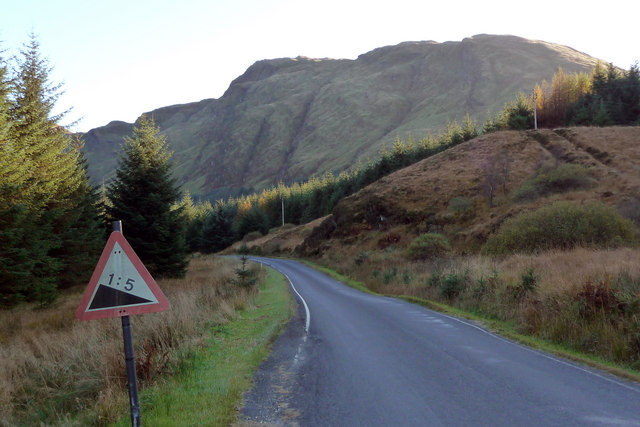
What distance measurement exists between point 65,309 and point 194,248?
84745 millimetres

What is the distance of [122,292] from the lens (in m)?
4.45

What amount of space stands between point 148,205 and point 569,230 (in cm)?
2415

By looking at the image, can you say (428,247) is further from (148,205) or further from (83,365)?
(83,365)

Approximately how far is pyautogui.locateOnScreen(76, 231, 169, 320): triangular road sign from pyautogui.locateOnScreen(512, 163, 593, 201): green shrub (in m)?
38.4

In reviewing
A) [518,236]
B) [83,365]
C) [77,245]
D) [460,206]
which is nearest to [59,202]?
[77,245]

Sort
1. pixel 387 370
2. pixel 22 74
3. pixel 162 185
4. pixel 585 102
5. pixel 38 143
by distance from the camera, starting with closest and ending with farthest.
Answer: pixel 387 370
pixel 38 143
pixel 22 74
pixel 162 185
pixel 585 102

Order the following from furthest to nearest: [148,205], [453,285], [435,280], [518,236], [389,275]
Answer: [148,205] → [389,275] → [518,236] → [435,280] → [453,285]

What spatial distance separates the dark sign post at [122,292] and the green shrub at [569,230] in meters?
21.1

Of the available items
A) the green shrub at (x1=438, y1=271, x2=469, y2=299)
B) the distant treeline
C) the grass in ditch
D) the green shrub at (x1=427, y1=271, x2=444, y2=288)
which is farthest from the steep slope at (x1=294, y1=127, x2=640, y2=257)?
the grass in ditch

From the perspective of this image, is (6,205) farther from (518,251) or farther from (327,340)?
(518,251)

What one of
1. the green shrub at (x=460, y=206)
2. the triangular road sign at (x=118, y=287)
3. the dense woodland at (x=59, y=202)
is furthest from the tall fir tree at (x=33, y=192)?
the green shrub at (x=460, y=206)

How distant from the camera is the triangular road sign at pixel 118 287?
4379 mm

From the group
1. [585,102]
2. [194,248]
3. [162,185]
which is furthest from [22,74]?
[194,248]

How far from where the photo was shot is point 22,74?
2220 cm
